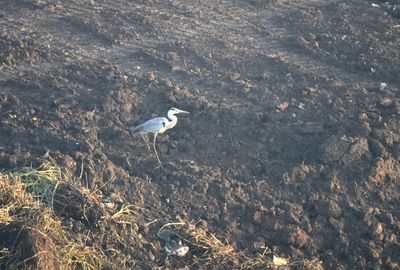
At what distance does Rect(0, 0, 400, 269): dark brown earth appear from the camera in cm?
544

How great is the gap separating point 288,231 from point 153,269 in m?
1.35

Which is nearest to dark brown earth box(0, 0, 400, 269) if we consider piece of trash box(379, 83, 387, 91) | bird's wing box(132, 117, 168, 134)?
piece of trash box(379, 83, 387, 91)

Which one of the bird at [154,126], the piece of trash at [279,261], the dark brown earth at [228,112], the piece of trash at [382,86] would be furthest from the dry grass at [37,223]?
the piece of trash at [382,86]

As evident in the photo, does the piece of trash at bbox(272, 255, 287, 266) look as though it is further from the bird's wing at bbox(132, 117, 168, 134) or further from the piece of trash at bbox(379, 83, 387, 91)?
the piece of trash at bbox(379, 83, 387, 91)

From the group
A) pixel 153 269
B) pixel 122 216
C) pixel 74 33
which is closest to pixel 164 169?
pixel 122 216

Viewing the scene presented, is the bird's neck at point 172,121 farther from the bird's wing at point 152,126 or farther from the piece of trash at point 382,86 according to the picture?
the piece of trash at point 382,86

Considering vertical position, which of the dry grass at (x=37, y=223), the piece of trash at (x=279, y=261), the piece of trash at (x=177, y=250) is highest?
the dry grass at (x=37, y=223)

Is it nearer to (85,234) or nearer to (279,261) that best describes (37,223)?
(85,234)

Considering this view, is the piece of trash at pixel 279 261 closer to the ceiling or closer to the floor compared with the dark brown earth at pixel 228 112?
closer to the floor

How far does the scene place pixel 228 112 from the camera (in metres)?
6.68

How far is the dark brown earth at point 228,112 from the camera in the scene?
5.44 metres

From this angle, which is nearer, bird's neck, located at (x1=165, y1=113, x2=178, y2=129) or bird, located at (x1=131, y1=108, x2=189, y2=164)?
bird, located at (x1=131, y1=108, x2=189, y2=164)

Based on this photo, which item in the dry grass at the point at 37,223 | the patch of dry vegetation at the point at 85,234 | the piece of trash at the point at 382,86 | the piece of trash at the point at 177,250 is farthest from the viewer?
the piece of trash at the point at 382,86

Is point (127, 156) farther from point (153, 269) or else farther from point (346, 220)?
point (346, 220)
